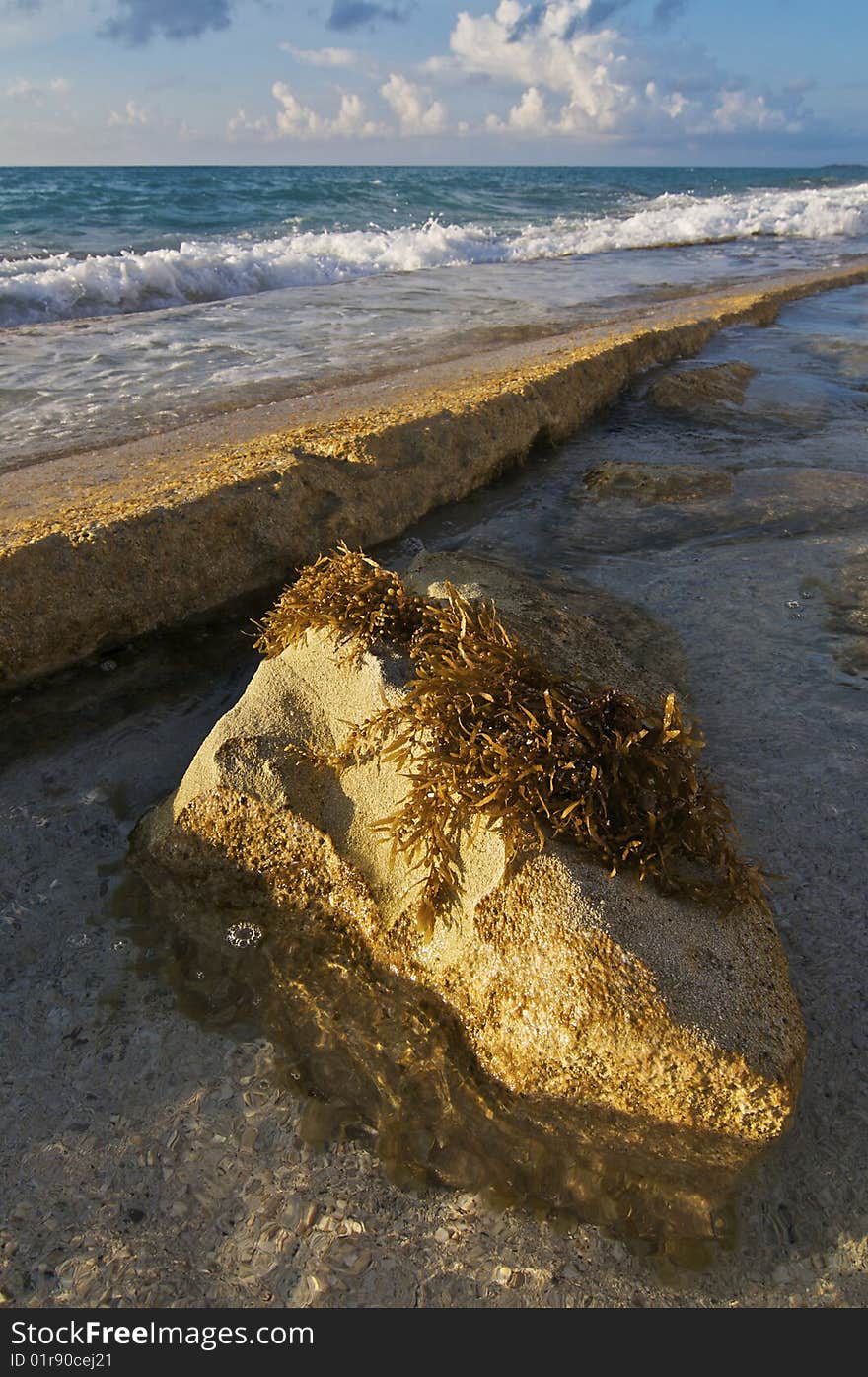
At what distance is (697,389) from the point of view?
26.3ft

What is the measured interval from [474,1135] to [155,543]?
10.4 ft

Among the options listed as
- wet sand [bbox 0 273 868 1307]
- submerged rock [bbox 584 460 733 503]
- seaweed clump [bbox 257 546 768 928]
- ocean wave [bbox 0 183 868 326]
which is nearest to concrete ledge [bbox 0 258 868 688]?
wet sand [bbox 0 273 868 1307]

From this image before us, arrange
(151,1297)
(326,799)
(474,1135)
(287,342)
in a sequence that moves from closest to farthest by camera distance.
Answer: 1. (151,1297)
2. (474,1135)
3. (326,799)
4. (287,342)

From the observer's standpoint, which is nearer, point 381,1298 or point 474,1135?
point 381,1298

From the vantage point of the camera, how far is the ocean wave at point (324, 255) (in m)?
13.0

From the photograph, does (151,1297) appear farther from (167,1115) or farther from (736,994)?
(736,994)

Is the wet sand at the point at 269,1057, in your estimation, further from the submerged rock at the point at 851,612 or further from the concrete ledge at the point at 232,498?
the concrete ledge at the point at 232,498

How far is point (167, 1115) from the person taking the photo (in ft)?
7.71

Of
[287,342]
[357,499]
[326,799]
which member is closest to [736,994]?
[326,799]

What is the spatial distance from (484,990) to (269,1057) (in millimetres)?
644

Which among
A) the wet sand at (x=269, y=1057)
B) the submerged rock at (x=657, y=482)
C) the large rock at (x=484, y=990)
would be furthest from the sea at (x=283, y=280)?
the large rock at (x=484, y=990)

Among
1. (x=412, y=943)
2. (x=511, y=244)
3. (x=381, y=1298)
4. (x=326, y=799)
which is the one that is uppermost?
(x=511, y=244)

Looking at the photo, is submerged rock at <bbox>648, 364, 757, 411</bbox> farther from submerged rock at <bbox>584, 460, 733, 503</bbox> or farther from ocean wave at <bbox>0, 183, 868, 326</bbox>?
ocean wave at <bbox>0, 183, 868, 326</bbox>

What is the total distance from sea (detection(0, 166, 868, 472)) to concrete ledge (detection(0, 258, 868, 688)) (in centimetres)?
107
